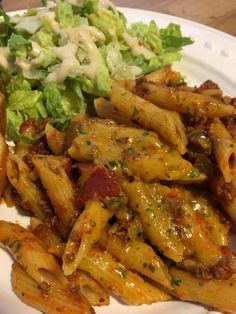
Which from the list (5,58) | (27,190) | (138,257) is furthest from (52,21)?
(138,257)

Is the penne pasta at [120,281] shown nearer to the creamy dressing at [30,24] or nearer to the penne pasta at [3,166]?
the penne pasta at [3,166]

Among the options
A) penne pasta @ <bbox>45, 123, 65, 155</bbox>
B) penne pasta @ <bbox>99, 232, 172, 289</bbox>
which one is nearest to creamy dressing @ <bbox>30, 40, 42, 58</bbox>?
penne pasta @ <bbox>45, 123, 65, 155</bbox>

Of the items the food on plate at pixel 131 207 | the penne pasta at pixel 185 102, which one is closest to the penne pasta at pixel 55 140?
the food on plate at pixel 131 207

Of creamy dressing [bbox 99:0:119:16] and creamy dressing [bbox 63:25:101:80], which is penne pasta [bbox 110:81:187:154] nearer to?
creamy dressing [bbox 63:25:101:80]

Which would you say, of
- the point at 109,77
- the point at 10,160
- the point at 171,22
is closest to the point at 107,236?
the point at 10,160

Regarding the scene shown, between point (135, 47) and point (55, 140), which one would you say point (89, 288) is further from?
point (135, 47)

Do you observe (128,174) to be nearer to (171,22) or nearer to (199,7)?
(171,22)
